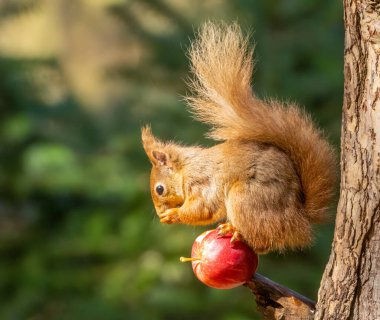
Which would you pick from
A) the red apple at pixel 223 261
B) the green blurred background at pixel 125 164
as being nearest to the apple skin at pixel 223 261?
the red apple at pixel 223 261

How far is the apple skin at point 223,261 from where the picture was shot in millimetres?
1755

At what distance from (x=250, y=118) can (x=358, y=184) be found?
0.37 m

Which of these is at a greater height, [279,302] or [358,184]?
[358,184]

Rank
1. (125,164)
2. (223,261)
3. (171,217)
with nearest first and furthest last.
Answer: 1. (223,261)
2. (171,217)
3. (125,164)

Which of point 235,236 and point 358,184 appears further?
point 235,236

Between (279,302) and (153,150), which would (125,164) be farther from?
(279,302)

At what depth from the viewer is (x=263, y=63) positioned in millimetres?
3865

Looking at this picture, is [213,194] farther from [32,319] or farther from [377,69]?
[32,319]

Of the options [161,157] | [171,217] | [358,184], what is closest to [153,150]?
[161,157]

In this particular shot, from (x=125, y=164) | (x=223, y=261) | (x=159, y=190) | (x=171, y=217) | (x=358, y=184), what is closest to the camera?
(x=358, y=184)

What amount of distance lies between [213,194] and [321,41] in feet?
8.05

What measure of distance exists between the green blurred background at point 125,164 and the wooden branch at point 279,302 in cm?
186

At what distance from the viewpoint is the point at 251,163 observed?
5.95ft

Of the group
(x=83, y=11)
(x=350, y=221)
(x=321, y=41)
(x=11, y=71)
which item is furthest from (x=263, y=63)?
(x=83, y=11)
